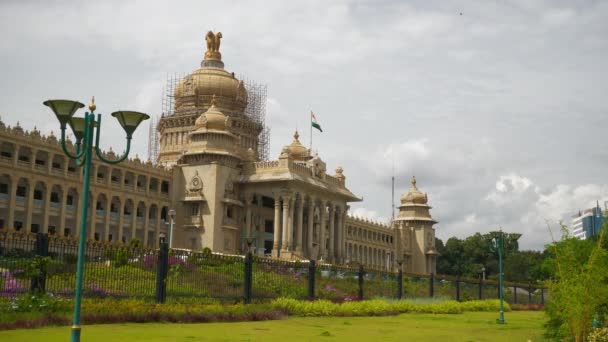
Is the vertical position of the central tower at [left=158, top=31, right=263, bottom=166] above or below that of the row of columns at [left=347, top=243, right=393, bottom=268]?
above

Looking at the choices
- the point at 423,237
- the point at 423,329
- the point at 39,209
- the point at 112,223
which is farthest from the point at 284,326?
the point at 423,237

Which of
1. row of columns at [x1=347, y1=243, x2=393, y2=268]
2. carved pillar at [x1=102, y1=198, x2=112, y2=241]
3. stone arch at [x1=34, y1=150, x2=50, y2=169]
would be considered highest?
stone arch at [x1=34, y1=150, x2=50, y2=169]

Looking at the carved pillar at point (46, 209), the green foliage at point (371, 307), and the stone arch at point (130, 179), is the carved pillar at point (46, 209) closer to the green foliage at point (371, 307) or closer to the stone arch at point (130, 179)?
the stone arch at point (130, 179)

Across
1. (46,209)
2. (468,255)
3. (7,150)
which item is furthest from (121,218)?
(468,255)

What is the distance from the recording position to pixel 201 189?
56.8 m

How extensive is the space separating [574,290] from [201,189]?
43715 millimetres

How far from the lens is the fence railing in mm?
17953

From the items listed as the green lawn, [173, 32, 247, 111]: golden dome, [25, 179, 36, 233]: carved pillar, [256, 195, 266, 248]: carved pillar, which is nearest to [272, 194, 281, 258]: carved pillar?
[256, 195, 266, 248]: carved pillar

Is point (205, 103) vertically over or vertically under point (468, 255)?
over

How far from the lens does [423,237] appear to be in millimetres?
88062

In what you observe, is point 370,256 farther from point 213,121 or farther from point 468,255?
point 213,121

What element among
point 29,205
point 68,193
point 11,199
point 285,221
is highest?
point 68,193

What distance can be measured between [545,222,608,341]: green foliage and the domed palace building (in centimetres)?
2900

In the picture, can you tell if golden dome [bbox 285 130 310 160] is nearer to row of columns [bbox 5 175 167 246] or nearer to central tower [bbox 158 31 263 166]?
central tower [bbox 158 31 263 166]
